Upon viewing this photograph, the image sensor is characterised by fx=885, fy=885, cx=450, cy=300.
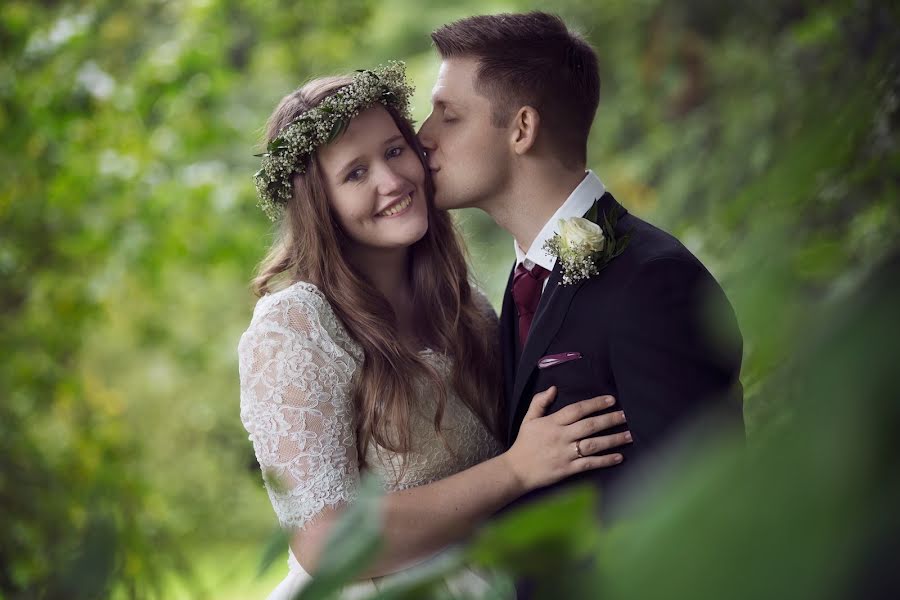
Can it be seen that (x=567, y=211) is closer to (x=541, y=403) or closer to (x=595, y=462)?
(x=541, y=403)

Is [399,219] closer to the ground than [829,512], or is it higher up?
higher up

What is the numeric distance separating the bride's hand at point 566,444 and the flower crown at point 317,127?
40.5 inches

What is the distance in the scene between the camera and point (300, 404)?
2254 mm

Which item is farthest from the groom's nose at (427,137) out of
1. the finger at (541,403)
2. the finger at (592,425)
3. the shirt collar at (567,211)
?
the finger at (592,425)

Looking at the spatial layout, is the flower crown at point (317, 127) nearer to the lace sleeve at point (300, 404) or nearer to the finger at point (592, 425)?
the lace sleeve at point (300, 404)

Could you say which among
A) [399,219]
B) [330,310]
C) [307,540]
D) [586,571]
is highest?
[399,219]

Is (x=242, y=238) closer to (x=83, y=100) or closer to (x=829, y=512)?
(x=83, y=100)

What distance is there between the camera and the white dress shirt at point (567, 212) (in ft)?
8.21

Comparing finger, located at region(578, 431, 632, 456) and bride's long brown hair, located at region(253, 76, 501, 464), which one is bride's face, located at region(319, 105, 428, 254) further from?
finger, located at region(578, 431, 632, 456)

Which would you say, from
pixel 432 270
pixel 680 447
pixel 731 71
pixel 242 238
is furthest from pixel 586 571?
pixel 731 71

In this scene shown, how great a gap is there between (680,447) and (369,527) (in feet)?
0.51

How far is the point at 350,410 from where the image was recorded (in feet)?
7.82

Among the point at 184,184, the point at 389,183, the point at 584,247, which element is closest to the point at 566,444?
the point at 584,247

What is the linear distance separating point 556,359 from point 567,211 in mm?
477
